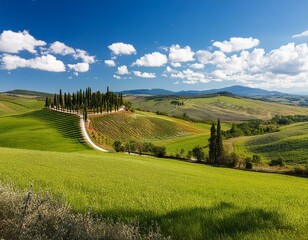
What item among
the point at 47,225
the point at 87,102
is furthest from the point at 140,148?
the point at 47,225

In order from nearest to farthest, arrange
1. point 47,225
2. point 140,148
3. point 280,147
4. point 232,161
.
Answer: point 47,225 → point 232,161 → point 140,148 → point 280,147

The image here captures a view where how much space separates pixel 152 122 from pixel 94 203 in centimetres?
14880

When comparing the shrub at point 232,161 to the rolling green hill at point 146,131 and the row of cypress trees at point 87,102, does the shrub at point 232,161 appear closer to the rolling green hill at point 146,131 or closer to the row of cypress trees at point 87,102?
the rolling green hill at point 146,131

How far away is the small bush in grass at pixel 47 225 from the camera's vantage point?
605cm

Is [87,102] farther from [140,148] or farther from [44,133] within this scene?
[140,148]

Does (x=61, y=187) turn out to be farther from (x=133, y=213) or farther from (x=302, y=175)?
(x=302, y=175)

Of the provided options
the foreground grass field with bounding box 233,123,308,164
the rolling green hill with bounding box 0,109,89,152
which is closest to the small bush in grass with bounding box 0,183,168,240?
the rolling green hill with bounding box 0,109,89,152

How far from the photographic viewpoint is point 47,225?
6664 mm

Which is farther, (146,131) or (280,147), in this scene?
(146,131)

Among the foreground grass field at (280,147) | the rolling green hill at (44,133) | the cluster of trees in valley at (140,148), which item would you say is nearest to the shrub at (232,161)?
the cluster of trees in valley at (140,148)

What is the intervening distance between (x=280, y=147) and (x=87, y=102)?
322 feet

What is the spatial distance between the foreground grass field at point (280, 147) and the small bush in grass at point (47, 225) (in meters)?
96.3

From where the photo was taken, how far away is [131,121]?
148625 mm

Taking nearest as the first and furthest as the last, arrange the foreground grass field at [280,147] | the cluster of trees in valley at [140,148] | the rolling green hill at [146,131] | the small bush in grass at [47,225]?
the small bush in grass at [47,225], the cluster of trees in valley at [140,148], the foreground grass field at [280,147], the rolling green hill at [146,131]
